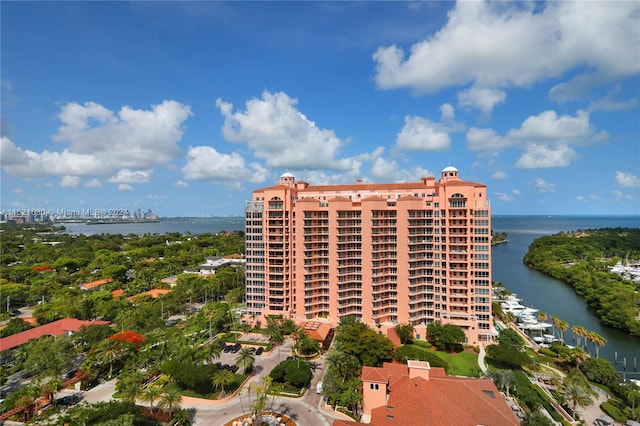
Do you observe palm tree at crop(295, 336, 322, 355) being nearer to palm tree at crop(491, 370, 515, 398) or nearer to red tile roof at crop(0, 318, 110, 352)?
palm tree at crop(491, 370, 515, 398)

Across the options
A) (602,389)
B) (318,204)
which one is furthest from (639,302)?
(318,204)

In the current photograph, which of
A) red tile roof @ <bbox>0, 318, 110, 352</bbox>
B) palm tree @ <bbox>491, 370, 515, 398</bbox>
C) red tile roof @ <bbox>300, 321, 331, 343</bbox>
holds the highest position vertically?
red tile roof @ <bbox>0, 318, 110, 352</bbox>

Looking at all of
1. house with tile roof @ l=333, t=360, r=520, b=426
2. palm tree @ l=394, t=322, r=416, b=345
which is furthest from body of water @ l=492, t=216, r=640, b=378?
house with tile roof @ l=333, t=360, r=520, b=426

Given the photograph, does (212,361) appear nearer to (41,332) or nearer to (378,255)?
(41,332)

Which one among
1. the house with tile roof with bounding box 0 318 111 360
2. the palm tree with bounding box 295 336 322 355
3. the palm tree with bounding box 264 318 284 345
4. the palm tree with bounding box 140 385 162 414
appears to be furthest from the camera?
the palm tree with bounding box 264 318 284 345

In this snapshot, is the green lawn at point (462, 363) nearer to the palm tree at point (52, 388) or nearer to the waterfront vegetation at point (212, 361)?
the waterfront vegetation at point (212, 361)

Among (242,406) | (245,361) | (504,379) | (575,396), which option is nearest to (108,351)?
(245,361)

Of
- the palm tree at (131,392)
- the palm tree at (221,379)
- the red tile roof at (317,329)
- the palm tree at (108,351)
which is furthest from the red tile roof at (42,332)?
the red tile roof at (317,329)
